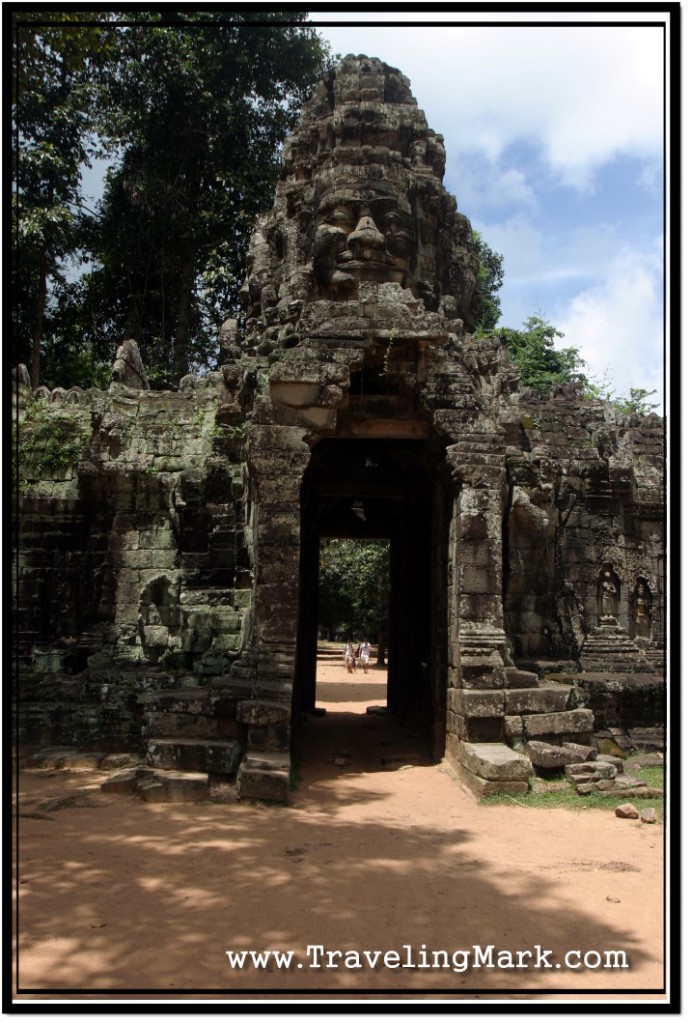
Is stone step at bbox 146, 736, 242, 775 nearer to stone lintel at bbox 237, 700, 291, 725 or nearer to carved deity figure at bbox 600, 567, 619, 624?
stone lintel at bbox 237, 700, 291, 725

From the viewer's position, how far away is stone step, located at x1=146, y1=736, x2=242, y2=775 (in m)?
7.41

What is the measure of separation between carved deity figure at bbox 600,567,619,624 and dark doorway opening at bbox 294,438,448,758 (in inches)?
101

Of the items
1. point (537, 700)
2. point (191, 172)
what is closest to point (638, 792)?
point (537, 700)

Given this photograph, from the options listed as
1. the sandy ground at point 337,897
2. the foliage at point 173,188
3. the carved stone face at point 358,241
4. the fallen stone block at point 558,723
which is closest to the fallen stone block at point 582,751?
the fallen stone block at point 558,723

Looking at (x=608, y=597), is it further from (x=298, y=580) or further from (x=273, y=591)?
(x=273, y=591)

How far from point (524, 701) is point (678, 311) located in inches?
198

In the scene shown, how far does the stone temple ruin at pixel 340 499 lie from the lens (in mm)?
8109

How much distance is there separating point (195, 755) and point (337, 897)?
9.50ft

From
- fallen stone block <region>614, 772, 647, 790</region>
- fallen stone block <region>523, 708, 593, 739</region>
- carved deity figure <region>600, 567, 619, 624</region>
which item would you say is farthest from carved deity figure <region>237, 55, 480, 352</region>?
fallen stone block <region>614, 772, 647, 790</region>

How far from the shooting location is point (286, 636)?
8.05 metres

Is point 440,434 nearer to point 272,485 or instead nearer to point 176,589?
point 272,485

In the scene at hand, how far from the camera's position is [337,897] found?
4926mm

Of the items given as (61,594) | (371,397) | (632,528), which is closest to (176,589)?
(61,594)

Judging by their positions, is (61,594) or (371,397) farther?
(61,594)
